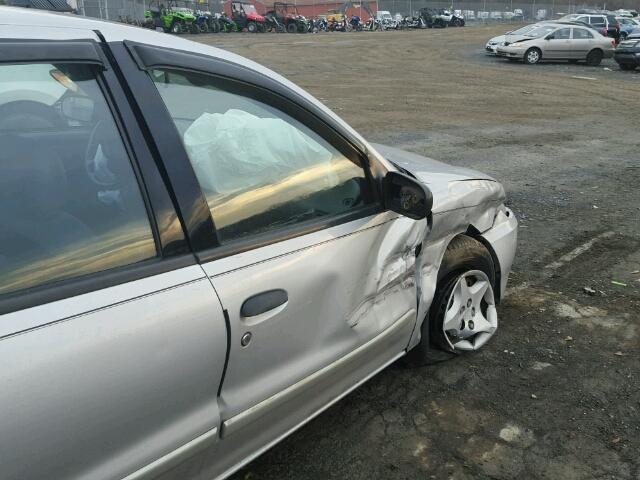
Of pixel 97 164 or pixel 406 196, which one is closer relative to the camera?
pixel 97 164

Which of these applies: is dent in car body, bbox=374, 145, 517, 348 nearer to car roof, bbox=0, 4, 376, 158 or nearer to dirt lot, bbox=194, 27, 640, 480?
dirt lot, bbox=194, 27, 640, 480

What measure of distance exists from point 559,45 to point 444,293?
23.7 metres

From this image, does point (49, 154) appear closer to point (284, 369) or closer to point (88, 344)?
point (88, 344)

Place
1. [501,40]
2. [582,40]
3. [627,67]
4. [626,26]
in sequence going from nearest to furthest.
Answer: [627,67]
[582,40]
[501,40]
[626,26]

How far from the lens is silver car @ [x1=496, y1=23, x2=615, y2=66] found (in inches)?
926

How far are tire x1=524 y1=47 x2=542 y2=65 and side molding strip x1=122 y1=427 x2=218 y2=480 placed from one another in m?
24.6

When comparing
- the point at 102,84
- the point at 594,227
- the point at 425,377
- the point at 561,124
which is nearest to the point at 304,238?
the point at 102,84

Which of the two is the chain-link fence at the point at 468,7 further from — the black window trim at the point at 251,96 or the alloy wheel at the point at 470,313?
the black window trim at the point at 251,96

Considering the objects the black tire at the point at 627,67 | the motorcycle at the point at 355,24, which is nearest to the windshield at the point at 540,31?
the black tire at the point at 627,67

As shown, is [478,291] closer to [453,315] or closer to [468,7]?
[453,315]

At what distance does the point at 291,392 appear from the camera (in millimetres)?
2137

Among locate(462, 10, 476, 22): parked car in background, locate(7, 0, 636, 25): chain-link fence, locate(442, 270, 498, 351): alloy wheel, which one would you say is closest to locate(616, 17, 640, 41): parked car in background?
locate(7, 0, 636, 25): chain-link fence

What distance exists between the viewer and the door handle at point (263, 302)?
1871 millimetres

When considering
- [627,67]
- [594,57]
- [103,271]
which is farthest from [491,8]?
[103,271]
